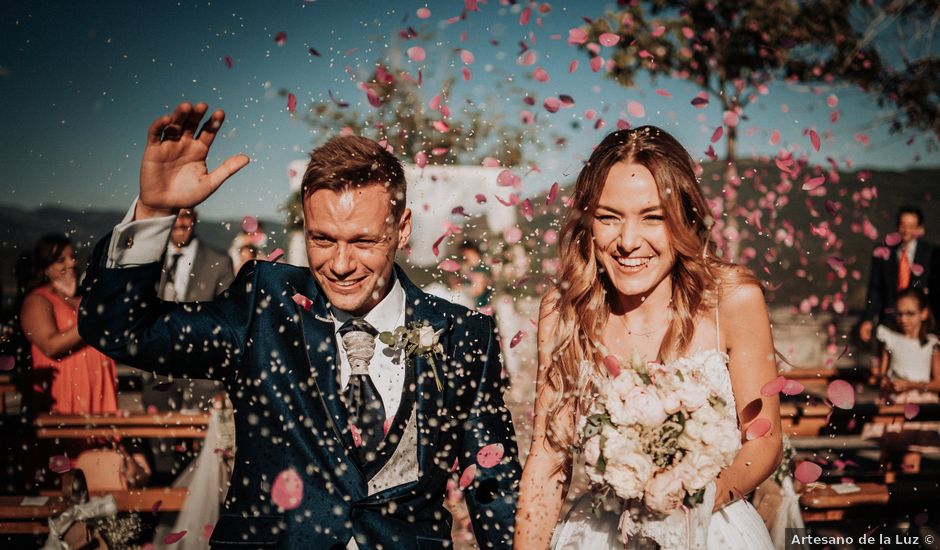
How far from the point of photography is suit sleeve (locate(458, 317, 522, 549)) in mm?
2494

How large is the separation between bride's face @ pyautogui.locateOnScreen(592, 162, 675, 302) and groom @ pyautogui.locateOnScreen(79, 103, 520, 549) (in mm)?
501

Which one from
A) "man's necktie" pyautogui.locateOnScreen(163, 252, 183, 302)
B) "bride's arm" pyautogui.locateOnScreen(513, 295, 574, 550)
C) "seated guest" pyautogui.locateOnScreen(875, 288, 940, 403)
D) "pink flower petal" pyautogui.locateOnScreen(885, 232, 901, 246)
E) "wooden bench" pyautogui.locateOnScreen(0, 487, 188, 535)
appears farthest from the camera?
"pink flower petal" pyautogui.locateOnScreen(885, 232, 901, 246)

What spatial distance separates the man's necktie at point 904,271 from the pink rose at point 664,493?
625 centimetres

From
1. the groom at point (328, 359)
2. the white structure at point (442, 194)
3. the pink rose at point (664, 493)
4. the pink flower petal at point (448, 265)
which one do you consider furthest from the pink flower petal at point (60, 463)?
the pink rose at point (664, 493)

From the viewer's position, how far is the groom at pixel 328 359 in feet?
7.05

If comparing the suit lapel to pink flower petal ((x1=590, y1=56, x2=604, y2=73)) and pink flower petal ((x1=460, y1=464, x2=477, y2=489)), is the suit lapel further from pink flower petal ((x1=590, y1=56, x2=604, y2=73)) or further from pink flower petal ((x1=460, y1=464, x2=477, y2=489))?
pink flower petal ((x1=590, y1=56, x2=604, y2=73))

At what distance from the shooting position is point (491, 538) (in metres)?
2.50

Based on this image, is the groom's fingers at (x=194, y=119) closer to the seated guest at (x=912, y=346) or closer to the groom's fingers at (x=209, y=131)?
the groom's fingers at (x=209, y=131)

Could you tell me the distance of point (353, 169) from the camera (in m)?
2.50

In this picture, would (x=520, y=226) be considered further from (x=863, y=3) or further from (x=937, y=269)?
(x=863, y=3)

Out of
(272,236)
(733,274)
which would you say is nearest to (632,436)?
(733,274)

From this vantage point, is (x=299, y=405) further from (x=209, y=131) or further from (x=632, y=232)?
(x=632, y=232)

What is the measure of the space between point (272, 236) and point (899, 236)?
6.90 meters

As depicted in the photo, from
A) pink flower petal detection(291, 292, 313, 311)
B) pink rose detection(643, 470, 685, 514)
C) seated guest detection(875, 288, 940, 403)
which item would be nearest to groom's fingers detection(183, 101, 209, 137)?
pink flower petal detection(291, 292, 313, 311)
